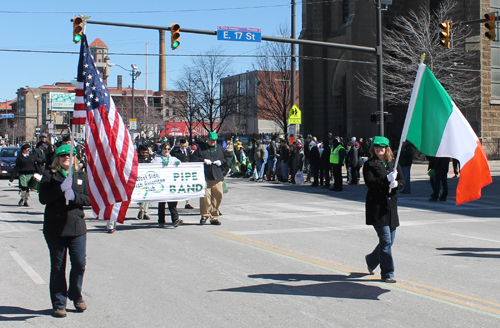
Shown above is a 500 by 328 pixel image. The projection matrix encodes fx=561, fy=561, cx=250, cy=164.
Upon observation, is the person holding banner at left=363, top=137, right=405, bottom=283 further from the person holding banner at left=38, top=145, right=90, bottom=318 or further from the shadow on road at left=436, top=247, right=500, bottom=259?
the person holding banner at left=38, top=145, right=90, bottom=318

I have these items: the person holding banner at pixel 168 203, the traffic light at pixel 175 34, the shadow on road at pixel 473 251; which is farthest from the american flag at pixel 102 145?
the traffic light at pixel 175 34

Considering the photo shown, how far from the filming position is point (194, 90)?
46.5 metres

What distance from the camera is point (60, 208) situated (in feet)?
18.5

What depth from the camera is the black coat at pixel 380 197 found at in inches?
263

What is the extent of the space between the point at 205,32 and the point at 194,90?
91.4ft

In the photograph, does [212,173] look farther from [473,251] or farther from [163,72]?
[163,72]

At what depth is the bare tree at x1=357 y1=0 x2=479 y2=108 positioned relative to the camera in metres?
32.2

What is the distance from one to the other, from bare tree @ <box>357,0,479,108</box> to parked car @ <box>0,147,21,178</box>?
19.9 meters

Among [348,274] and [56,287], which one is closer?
[56,287]

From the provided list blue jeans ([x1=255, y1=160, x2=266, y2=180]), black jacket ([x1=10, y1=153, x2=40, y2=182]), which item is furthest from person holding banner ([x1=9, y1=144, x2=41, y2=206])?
blue jeans ([x1=255, y1=160, x2=266, y2=180])

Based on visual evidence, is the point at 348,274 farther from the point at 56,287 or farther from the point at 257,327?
the point at 56,287

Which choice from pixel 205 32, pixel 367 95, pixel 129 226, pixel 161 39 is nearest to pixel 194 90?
pixel 367 95

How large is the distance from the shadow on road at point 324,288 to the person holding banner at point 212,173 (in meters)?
5.06

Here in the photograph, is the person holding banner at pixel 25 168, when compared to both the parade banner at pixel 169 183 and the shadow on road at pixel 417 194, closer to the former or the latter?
the parade banner at pixel 169 183
